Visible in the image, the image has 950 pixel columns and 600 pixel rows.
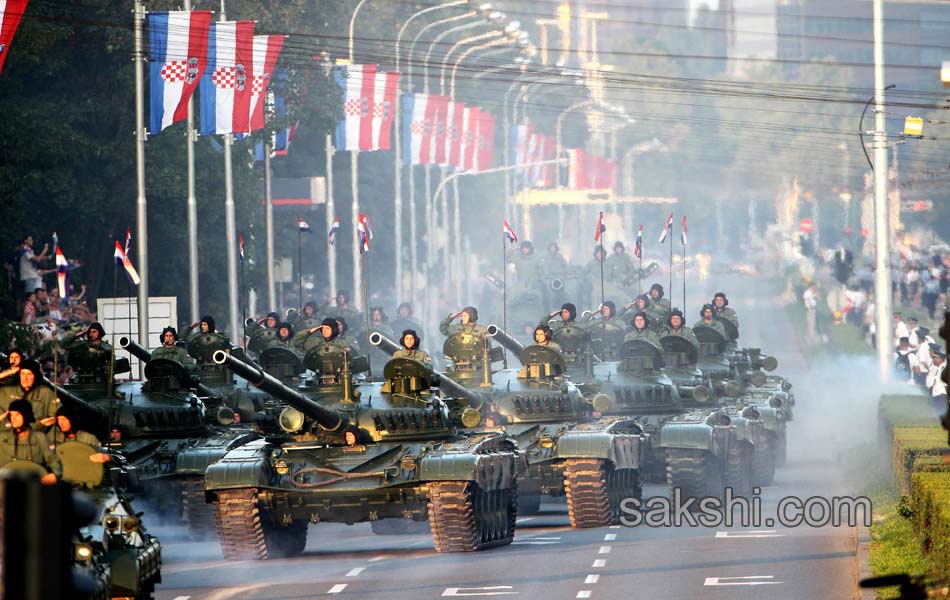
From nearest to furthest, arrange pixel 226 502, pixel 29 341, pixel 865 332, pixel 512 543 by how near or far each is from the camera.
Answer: pixel 226 502 → pixel 512 543 → pixel 29 341 → pixel 865 332

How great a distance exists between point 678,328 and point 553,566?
1333cm

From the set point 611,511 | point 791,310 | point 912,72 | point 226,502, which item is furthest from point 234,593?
point 912,72

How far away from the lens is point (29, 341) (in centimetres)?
3631

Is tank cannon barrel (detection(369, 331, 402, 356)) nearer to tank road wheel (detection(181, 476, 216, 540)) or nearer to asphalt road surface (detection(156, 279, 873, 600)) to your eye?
asphalt road surface (detection(156, 279, 873, 600))

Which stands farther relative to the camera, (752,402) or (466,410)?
(752,402)

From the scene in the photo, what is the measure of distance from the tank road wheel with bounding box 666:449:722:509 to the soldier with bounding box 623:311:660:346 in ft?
10.9

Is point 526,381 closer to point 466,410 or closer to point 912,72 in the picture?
point 466,410

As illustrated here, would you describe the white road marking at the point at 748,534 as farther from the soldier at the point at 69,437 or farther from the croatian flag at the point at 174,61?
the croatian flag at the point at 174,61

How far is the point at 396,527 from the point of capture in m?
29.9

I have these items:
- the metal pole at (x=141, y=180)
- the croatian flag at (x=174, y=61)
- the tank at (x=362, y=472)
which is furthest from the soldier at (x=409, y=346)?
the metal pole at (x=141, y=180)

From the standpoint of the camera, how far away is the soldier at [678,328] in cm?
3644

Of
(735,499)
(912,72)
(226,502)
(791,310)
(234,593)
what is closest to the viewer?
(234,593)

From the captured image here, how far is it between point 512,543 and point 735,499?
607 cm

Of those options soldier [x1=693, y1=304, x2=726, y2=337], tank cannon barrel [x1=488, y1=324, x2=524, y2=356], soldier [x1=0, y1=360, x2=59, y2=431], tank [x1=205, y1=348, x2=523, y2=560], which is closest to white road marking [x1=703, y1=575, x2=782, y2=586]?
tank [x1=205, y1=348, x2=523, y2=560]
